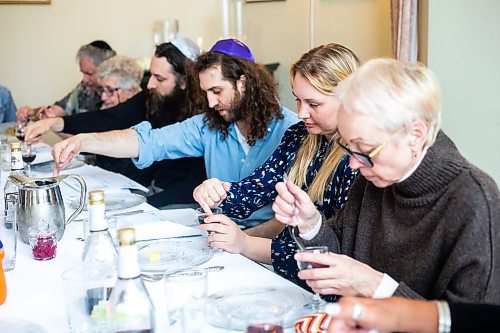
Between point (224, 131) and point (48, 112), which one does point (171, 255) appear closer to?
point (224, 131)

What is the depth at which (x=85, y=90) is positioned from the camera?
193 inches

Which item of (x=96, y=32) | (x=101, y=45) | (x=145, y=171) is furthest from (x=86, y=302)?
(x=96, y=32)

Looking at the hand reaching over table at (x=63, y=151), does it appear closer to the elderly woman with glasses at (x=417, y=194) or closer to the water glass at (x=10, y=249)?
the water glass at (x=10, y=249)

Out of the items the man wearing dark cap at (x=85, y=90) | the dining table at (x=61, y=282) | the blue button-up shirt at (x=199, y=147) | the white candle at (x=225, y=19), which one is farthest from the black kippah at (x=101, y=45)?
the dining table at (x=61, y=282)

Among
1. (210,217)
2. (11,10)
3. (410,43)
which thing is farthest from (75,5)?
(210,217)

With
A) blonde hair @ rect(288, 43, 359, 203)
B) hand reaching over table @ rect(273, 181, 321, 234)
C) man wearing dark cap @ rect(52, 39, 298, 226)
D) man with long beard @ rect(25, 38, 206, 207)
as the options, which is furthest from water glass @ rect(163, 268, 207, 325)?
man with long beard @ rect(25, 38, 206, 207)

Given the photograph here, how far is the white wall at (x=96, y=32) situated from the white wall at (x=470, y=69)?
1.70 meters

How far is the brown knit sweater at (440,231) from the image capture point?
1.22 m

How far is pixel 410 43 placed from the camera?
352 cm

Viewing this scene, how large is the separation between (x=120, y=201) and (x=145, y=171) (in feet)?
4.45

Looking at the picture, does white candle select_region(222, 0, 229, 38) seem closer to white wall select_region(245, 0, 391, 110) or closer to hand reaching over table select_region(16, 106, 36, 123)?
white wall select_region(245, 0, 391, 110)

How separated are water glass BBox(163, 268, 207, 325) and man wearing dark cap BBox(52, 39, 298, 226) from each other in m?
1.24

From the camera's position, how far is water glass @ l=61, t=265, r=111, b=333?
121cm

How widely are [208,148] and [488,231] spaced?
1662mm
